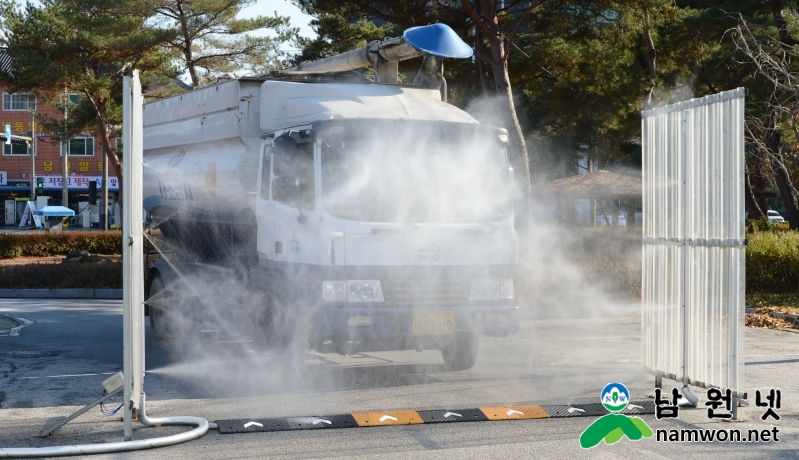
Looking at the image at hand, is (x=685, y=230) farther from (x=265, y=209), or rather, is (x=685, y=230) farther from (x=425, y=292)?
(x=265, y=209)

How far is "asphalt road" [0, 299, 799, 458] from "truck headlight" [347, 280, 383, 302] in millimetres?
824

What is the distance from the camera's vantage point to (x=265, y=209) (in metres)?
9.05

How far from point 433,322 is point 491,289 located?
713mm

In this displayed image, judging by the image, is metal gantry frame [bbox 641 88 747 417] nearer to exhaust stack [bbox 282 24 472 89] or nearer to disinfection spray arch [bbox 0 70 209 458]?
exhaust stack [bbox 282 24 472 89]

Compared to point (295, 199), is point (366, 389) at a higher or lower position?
lower

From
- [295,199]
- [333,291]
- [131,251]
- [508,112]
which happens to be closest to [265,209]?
[295,199]

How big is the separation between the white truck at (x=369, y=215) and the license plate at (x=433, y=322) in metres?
0.01

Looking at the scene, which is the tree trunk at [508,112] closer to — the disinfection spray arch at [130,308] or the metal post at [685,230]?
the metal post at [685,230]

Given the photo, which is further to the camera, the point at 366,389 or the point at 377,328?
the point at 366,389

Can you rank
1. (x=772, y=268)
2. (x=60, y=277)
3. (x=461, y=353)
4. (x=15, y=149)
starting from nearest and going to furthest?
(x=461, y=353)
(x=772, y=268)
(x=60, y=277)
(x=15, y=149)

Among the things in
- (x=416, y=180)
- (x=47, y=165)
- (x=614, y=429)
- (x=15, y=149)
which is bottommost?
(x=614, y=429)

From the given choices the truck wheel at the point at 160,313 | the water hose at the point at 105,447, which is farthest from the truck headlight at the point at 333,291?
the truck wheel at the point at 160,313

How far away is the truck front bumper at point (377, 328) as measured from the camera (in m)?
8.11

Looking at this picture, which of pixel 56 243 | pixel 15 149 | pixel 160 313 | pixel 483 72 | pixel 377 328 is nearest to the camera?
pixel 377 328
